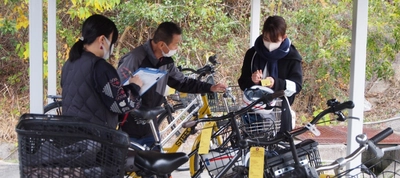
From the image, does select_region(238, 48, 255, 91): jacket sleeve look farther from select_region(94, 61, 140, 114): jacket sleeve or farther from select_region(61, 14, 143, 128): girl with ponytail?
select_region(94, 61, 140, 114): jacket sleeve

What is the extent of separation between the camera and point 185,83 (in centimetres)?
419

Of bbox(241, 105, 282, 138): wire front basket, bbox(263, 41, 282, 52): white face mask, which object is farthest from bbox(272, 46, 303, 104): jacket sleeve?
bbox(241, 105, 282, 138): wire front basket

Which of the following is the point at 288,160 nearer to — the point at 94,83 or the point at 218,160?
the point at 218,160

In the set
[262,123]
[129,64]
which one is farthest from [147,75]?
[262,123]

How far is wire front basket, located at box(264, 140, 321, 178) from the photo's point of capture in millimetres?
2639

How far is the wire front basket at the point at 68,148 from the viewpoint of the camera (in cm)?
198

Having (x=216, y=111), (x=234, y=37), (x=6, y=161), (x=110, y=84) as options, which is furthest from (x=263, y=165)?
(x=234, y=37)

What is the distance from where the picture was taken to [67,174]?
6.54 ft

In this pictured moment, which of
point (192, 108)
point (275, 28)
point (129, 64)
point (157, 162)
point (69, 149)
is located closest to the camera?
point (69, 149)

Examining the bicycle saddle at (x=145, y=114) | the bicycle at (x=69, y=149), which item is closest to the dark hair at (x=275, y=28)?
the bicycle saddle at (x=145, y=114)

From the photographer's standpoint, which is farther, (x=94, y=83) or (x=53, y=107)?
(x=53, y=107)

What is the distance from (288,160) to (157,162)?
69 cm

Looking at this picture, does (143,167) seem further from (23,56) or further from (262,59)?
(23,56)

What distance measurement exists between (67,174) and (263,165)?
94 cm
